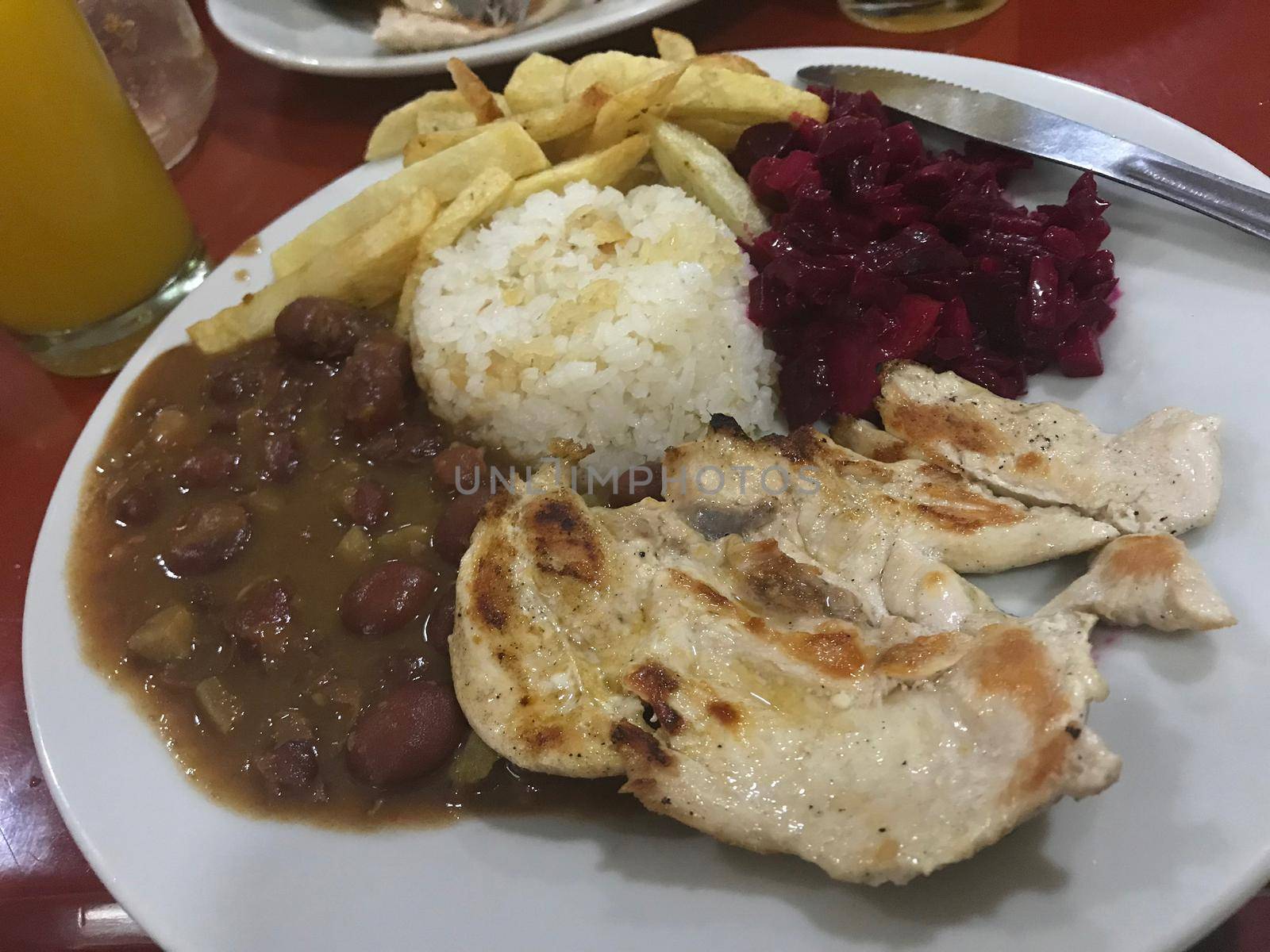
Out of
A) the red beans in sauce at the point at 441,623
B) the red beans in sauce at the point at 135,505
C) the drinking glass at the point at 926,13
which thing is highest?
the drinking glass at the point at 926,13

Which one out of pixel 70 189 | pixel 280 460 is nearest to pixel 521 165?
pixel 280 460

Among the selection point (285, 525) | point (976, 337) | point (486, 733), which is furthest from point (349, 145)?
point (486, 733)

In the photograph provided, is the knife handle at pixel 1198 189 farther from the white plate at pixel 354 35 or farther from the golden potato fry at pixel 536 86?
the white plate at pixel 354 35

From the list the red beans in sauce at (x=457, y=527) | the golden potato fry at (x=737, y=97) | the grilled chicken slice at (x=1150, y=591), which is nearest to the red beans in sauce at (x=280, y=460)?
the red beans in sauce at (x=457, y=527)

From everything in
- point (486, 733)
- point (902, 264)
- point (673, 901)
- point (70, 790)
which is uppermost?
point (902, 264)

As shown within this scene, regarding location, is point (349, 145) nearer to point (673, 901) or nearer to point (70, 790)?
point (70, 790)
